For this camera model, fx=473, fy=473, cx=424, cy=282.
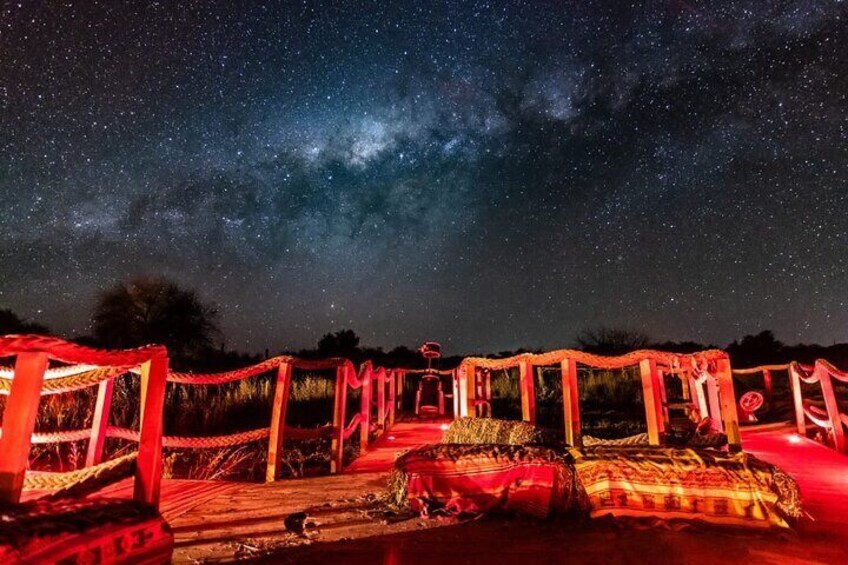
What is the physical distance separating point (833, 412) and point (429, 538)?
24.9ft

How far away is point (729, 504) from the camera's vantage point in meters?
3.69

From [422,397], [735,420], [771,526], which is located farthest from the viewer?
[422,397]

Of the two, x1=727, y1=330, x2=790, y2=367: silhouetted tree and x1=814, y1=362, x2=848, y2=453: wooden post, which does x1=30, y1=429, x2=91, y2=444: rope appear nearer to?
x1=814, y1=362, x2=848, y2=453: wooden post

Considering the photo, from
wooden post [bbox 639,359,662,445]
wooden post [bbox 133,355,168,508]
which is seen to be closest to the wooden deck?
wooden post [bbox 133,355,168,508]

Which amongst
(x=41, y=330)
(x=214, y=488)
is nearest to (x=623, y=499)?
(x=214, y=488)

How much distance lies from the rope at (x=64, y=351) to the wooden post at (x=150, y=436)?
0.41 ft

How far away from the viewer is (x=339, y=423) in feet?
21.2

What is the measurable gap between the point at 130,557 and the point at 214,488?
290 centimetres

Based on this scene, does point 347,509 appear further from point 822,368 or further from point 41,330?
point 41,330

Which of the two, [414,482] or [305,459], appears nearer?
[414,482]

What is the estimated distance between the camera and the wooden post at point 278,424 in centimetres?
560

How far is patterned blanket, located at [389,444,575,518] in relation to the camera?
4004 millimetres

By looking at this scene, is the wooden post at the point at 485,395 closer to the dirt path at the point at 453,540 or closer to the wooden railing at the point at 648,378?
the wooden railing at the point at 648,378

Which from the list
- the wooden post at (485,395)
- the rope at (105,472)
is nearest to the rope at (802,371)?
the wooden post at (485,395)
